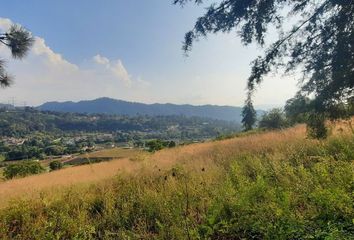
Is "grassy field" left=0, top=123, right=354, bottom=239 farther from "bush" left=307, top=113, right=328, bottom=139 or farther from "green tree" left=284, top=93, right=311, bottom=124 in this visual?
"green tree" left=284, top=93, right=311, bottom=124

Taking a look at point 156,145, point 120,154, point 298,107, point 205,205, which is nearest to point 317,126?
point 298,107

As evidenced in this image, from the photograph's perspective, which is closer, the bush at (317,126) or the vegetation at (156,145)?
the bush at (317,126)

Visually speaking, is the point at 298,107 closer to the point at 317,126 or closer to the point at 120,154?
the point at 317,126

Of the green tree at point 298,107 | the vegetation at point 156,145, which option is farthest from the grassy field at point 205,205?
the vegetation at point 156,145

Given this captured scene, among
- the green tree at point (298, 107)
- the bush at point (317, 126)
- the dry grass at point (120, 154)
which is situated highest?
the green tree at point (298, 107)

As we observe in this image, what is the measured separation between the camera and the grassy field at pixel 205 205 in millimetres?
4191

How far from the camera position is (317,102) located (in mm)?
7223

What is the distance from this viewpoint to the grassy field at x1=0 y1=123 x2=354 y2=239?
165 inches

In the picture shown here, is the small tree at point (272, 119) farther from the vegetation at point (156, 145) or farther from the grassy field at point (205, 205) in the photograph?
the grassy field at point (205, 205)

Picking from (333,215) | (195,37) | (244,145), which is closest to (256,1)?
(195,37)

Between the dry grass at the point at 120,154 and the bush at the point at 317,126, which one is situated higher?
the bush at the point at 317,126

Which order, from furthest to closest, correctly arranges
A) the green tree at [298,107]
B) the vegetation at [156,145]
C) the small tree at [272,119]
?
the small tree at [272,119] → the vegetation at [156,145] → the green tree at [298,107]

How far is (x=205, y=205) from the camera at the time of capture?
573 centimetres

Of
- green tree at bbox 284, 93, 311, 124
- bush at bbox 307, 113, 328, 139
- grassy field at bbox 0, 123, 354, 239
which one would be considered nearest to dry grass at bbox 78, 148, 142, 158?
grassy field at bbox 0, 123, 354, 239
